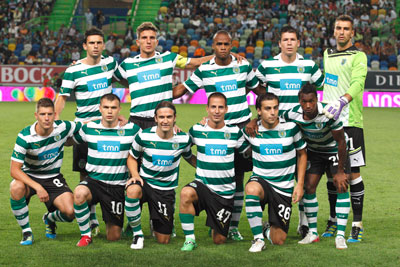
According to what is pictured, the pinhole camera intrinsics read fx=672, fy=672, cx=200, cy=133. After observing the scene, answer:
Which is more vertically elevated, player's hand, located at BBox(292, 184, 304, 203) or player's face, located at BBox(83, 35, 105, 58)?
player's face, located at BBox(83, 35, 105, 58)

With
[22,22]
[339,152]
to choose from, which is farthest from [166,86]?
Result: [22,22]

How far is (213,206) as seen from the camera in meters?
6.62

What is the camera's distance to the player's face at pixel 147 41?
717 centimetres

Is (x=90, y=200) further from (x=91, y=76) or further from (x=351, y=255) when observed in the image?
(x=351, y=255)

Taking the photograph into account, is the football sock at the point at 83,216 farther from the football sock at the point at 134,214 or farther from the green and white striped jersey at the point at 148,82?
the green and white striped jersey at the point at 148,82

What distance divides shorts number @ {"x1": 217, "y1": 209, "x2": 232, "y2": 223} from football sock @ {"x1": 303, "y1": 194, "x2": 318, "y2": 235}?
79cm

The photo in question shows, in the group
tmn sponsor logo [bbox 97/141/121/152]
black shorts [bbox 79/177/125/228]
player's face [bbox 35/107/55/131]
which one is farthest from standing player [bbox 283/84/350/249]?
player's face [bbox 35/107/55/131]

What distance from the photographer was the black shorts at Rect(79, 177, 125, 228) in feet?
22.1

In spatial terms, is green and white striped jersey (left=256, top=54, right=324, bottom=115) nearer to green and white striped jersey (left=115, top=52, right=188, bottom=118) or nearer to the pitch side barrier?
green and white striped jersey (left=115, top=52, right=188, bottom=118)

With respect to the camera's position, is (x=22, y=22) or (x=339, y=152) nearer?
(x=339, y=152)

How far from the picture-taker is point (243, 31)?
30188mm

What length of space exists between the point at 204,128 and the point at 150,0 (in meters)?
26.9

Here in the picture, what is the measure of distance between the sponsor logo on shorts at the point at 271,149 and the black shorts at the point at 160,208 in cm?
105

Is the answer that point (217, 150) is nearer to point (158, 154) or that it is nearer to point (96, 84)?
point (158, 154)
